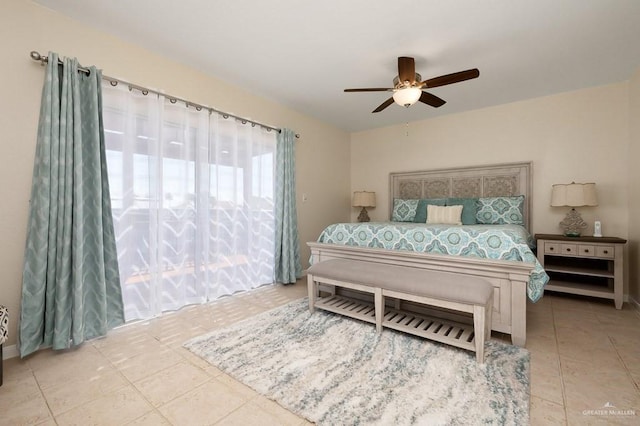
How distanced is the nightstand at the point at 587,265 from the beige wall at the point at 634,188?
19 centimetres

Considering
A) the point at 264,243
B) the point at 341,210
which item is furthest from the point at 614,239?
the point at 264,243

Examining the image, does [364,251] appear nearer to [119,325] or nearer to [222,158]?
[222,158]

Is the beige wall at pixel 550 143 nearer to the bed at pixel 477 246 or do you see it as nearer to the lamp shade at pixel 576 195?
the bed at pixel 477 246

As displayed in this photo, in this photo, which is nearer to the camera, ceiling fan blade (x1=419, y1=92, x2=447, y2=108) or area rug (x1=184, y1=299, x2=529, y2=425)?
area rug (x1=184, y1=299, x2=529, y2=425)

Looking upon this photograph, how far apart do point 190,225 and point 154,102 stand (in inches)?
47.7

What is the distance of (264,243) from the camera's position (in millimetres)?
3574

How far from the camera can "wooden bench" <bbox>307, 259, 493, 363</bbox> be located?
1.85 metres

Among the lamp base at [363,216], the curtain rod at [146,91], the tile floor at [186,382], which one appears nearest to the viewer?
the tile floor at [186,382]

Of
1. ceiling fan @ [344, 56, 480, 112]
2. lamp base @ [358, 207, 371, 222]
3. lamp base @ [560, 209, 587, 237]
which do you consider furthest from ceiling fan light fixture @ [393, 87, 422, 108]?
lamp base @ [358, 207, 371, 222]

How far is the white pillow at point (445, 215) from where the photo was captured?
11.7 feet

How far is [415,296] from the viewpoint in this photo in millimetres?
2041

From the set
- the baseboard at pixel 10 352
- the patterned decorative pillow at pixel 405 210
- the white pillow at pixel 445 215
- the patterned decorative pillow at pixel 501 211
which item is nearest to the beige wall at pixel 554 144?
the patterned decorative pillow at pixel 501 211

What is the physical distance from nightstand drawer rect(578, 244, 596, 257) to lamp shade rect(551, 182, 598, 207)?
46cm

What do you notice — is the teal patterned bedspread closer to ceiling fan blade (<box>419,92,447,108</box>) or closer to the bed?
the bed
